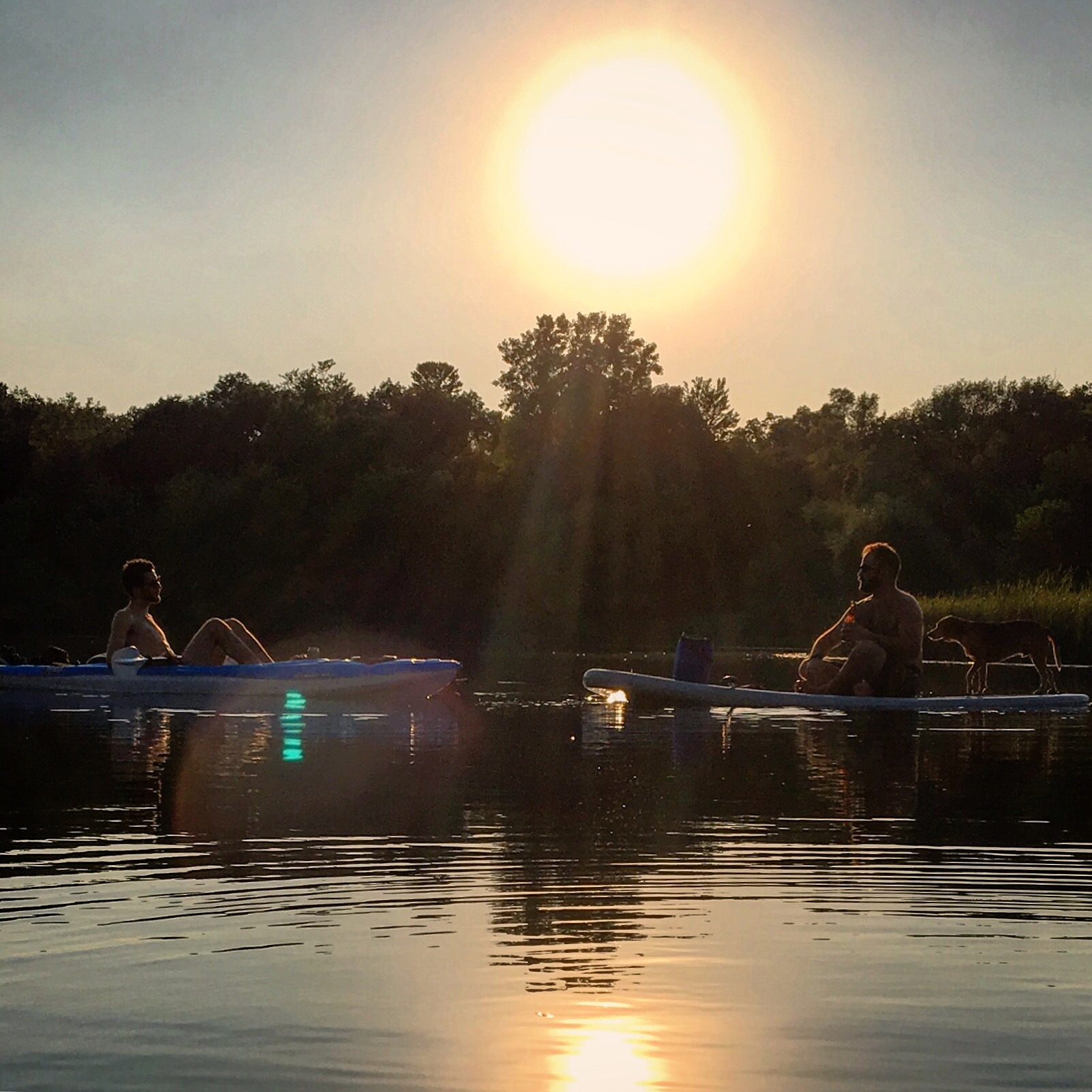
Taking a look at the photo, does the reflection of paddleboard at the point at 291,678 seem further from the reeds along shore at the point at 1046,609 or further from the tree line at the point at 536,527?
the tree line at the point at 536,527

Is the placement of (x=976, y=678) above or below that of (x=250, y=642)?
below

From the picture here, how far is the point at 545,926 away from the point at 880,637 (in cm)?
1100

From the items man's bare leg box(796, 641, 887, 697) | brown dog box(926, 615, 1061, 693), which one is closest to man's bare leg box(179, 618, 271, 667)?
man's bare leg box(796, 641, 887, 697)

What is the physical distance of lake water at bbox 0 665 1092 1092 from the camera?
4.46 metres

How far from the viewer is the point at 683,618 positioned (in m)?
46.4

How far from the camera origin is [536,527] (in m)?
48.1

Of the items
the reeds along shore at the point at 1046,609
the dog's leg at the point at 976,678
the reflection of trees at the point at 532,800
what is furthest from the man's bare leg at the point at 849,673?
the reeds along shore at the point at 1046,609

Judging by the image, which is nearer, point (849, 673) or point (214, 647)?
point (849, 673)

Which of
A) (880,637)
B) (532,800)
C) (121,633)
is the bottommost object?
(532,800)

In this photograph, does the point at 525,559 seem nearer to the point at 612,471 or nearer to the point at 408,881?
the point at 612,471

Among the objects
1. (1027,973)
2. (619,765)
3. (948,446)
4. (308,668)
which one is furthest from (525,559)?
(1027,973)

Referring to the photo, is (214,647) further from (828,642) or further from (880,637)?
(880,637)

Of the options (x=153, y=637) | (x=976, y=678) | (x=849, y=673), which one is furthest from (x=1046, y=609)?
(x=153, y=637)

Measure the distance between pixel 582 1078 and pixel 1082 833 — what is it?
5.21 m
